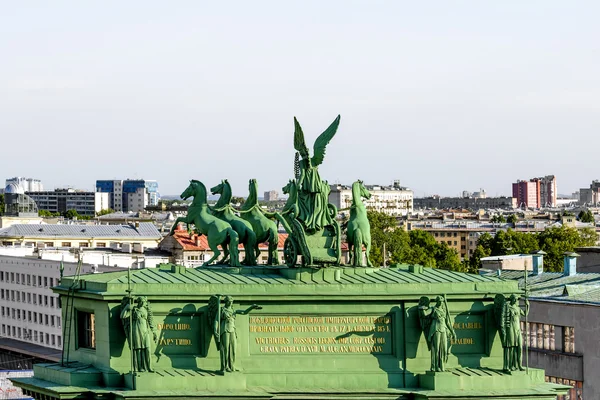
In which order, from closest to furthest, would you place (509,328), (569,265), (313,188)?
(509,328) → (313,188) → (569,265)

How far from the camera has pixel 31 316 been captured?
98188mm

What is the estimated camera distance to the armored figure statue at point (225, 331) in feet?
121

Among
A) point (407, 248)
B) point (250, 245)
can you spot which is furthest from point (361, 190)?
point (407, 248)

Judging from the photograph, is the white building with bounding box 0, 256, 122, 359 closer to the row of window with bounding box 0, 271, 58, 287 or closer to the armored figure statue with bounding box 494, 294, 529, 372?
the row of window with bounding box 0, 271, 58, 287

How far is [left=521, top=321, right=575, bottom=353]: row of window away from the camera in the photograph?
53719mm

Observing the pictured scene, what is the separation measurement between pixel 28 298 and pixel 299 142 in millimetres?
61782

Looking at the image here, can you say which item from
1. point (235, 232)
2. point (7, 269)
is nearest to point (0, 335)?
point (7, 269)

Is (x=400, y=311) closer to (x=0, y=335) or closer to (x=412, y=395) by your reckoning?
(x=412, y=395)

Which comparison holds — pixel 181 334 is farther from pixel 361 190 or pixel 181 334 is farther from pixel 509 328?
pixel 509 328

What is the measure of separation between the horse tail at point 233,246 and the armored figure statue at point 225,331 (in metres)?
2.71

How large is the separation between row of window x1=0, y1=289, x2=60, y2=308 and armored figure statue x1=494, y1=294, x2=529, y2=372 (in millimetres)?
56759

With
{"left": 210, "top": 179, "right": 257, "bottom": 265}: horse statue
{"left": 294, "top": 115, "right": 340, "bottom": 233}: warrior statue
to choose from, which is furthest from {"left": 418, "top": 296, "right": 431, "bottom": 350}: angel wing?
{"left": 210, "top": 179, "right": 257, "bottom": 265}: horse statue

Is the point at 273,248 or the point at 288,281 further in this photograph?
the point at 273,248

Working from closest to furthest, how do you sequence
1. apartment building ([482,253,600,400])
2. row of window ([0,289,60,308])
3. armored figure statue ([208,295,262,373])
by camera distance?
armored figure statue ([208,295,262,373]), apartment building ([482,253,600,400]), row of window ([0,289,60,308])
